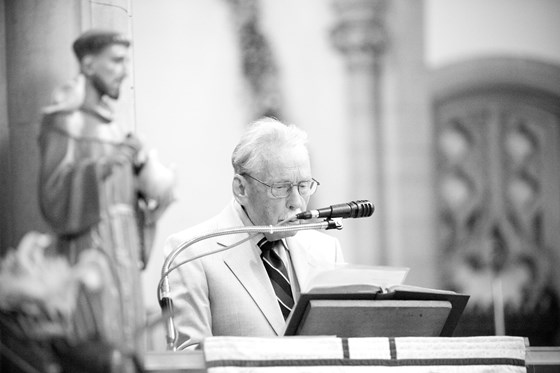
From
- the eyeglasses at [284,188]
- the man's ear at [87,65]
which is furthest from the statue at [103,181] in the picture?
the eyeglasses at [284,188]

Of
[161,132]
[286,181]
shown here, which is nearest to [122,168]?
[286,181]

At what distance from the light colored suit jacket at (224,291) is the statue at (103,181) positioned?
1122 millimetres

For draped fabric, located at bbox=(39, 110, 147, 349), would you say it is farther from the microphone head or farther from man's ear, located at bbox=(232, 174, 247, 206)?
man's ear, located at bbox=(232, 174, 247, 206)

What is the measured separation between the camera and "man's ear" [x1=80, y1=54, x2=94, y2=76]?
10.4 ft

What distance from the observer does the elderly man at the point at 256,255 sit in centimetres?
436


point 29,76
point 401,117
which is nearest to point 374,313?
point 29,76

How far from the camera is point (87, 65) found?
3178 mm

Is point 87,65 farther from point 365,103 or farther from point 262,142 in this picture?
point 365,103

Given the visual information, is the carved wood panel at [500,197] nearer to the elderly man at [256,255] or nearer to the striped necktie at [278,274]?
the elderly man at [256,255]

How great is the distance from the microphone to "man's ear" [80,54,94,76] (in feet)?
3.68

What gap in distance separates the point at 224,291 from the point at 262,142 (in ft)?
2.20

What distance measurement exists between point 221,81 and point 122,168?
4.41m

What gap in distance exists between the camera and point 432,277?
794 centimetres

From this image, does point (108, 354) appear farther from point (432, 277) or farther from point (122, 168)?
point (432, 277)
